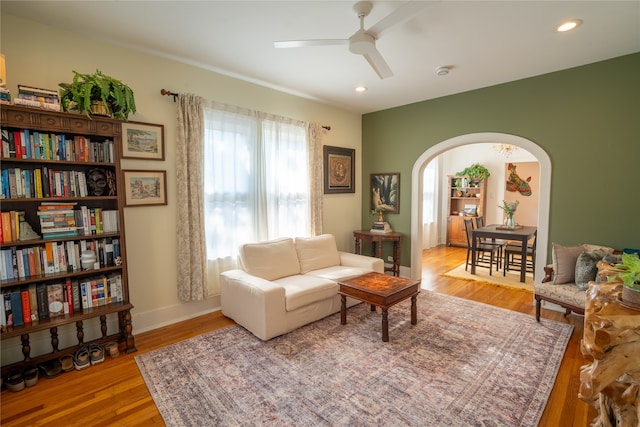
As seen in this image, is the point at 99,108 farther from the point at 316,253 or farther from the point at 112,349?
the point at 316,253

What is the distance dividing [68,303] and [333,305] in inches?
98.6

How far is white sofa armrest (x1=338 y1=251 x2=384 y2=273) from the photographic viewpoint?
3.91 m

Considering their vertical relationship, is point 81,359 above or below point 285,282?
below

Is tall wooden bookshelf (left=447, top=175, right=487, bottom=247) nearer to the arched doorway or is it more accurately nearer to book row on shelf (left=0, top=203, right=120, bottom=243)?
the arched doorway

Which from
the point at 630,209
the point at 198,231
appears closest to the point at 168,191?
the point at 198,231

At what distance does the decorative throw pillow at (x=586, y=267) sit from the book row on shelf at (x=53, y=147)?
184 inches

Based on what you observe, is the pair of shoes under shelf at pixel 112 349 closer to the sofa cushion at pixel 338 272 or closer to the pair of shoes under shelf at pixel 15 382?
the pair of shoes under shelf at pixel 15 382

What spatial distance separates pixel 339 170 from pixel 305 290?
8.49 feet

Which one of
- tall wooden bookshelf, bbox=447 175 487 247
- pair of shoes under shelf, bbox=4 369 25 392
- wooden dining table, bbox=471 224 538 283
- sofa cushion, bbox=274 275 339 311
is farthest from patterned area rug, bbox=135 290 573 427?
tall wooden bookshelf, bbox=447 175 487 247

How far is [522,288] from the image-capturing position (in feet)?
14.4

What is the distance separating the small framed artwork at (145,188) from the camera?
2971mm

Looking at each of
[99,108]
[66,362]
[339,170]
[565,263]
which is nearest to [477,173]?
[339,170]

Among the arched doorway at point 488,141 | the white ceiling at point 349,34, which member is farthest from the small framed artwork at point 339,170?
the white ceiling at point 349,34

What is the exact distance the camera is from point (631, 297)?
52.7 inches
